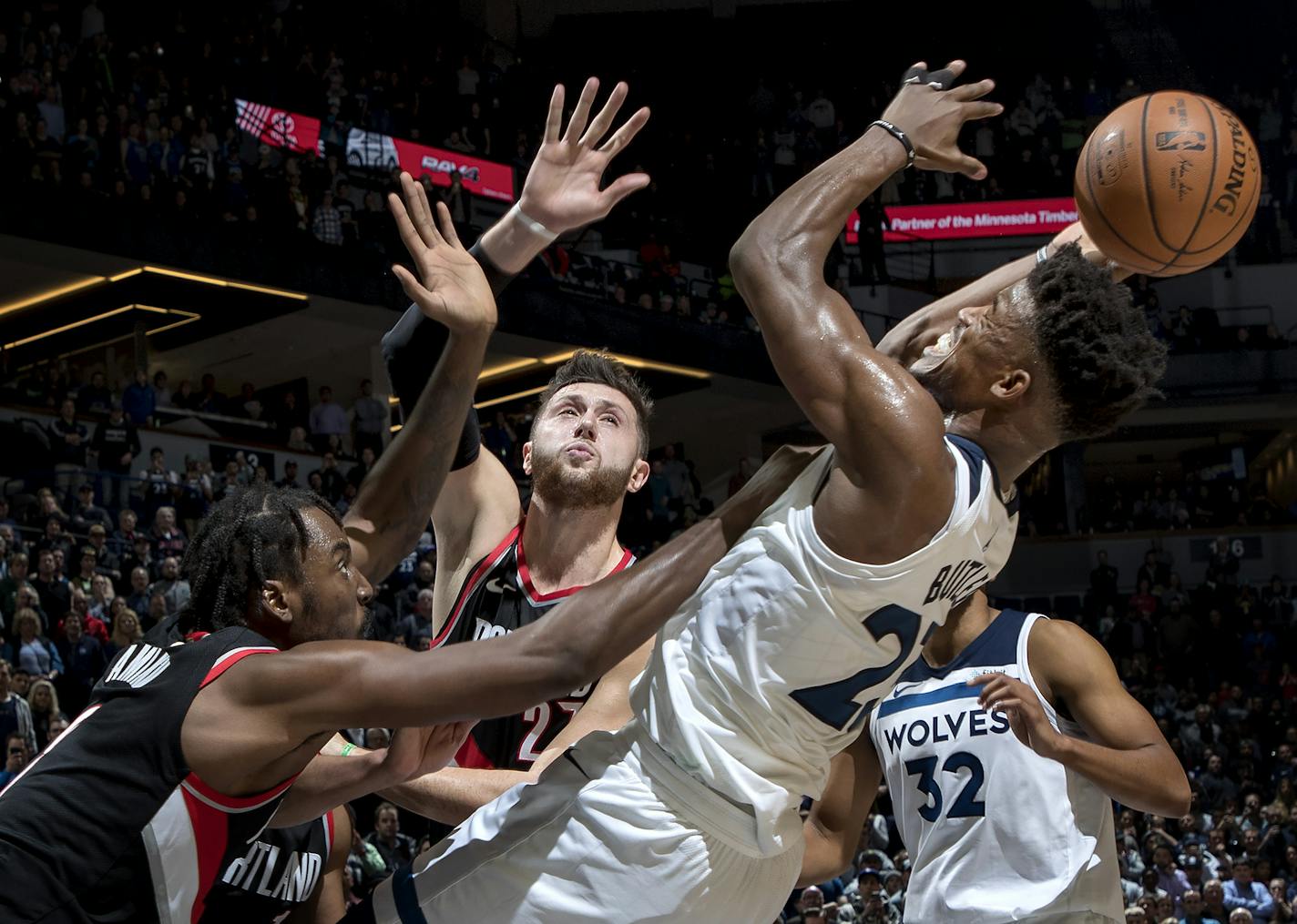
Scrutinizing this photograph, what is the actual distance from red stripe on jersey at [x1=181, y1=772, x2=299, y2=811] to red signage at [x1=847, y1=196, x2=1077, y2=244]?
2338 centimetres

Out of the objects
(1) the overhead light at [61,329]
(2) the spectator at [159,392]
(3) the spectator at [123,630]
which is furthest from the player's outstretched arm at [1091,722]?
(1) the overhead light at [61,329]

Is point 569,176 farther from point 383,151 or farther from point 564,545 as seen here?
point 383,151

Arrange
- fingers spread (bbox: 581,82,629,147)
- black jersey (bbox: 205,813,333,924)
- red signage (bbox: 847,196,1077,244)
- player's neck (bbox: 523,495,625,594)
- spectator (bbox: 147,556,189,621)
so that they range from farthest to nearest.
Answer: red signage (bbox: 847,196,1077,244) < spectator (bbox: 147,556,189,621) < player's neck (bbox: 523,495,625,594) < fingers spread (bbox: 581,82,629,147) < black jersey (bbox: 205,813,333,924)

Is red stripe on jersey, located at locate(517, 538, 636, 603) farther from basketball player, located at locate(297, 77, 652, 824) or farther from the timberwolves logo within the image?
the timberwolves logo

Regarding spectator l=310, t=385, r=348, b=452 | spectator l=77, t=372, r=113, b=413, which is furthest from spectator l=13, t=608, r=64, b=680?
spectator l=310, t=385, r=348, b=452

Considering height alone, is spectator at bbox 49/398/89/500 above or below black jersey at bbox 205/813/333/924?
below

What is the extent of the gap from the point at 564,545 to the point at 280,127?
56.0 ft

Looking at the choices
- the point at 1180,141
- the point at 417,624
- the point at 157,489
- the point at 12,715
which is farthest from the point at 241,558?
the point at 157,489

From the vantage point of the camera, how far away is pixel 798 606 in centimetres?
291

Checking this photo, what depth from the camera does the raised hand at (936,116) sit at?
3.28 meters

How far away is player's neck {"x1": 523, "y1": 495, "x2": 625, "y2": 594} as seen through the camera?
4551mm

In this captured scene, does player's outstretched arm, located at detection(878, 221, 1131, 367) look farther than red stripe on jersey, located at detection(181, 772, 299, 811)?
Yes

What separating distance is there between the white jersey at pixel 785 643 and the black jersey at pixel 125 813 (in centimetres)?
80

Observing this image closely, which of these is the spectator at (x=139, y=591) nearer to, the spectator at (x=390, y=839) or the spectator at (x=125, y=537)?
the spectator at (x=125, y=537)
